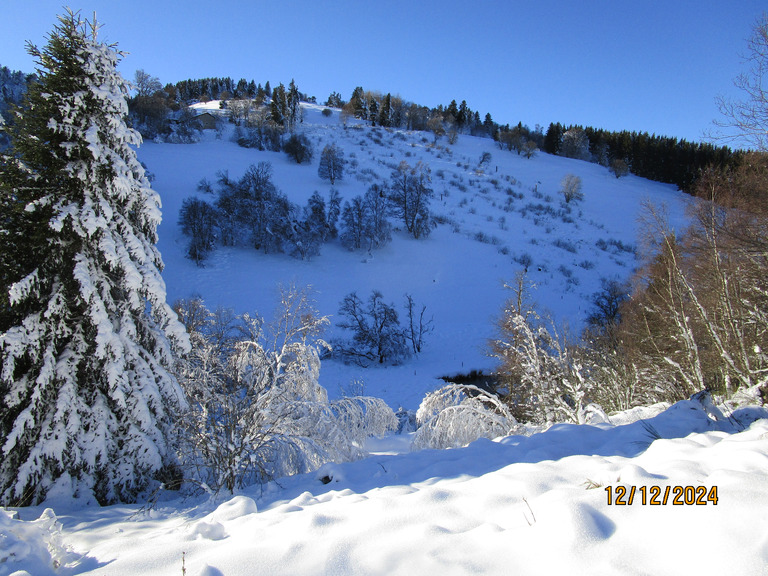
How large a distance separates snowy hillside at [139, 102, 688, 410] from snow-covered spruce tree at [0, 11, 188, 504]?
13309mm

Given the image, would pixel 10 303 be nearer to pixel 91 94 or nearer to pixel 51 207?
pixel 51 207

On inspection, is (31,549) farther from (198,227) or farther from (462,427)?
(198,227)

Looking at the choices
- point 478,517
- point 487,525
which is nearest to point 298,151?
point 478,517

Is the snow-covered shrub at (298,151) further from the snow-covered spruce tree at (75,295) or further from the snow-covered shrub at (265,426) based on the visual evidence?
the snow-covered spruce tree at (75,295)

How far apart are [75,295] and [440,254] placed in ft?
94.2

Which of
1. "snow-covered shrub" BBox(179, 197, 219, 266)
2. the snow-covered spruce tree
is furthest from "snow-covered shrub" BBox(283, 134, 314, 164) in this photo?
the snow-covered spruce tree

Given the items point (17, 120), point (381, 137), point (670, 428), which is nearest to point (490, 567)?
point (670, 428)

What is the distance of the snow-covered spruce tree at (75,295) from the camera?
Result: 204 inches

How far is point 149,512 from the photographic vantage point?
170 inches

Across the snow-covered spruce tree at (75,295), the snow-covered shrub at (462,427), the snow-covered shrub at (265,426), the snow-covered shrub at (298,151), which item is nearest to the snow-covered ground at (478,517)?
the snow-covered shrub at (265,426)

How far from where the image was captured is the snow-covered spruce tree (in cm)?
519

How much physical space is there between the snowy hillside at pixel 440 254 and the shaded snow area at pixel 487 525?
579 inches
